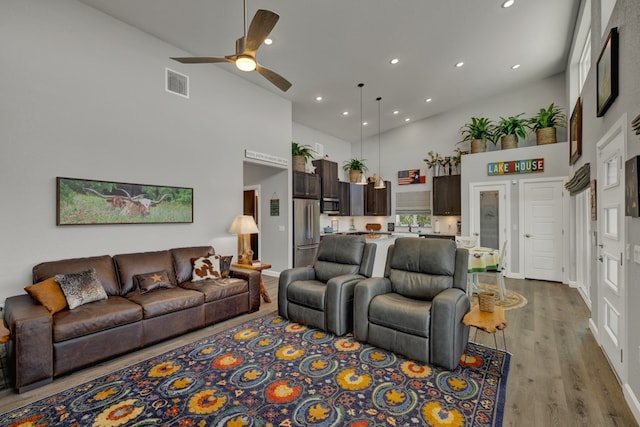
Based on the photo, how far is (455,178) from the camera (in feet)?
23.7

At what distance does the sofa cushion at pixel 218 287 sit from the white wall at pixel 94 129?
35.7 inches

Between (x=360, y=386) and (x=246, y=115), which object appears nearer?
(x=360, y=386)

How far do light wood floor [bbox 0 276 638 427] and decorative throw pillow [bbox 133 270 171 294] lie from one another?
2.15 feet

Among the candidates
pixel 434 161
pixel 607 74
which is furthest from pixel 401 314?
pixel 434 161

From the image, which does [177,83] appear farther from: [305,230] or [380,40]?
[305,230]

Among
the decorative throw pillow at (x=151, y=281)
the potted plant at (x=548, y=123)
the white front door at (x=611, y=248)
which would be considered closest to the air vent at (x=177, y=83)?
the decorative throw pillow at (x=151, y=281)

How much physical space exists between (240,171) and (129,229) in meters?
2.01

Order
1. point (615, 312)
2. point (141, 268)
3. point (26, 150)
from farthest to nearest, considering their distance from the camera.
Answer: point (141, 268) < point (26, 150) < point (615, 312)

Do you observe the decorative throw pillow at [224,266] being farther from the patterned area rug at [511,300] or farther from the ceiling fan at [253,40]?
the patterned area rug at [511,300]

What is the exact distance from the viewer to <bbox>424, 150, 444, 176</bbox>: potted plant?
7641 mm

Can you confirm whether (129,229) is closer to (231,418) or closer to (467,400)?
(231,418)

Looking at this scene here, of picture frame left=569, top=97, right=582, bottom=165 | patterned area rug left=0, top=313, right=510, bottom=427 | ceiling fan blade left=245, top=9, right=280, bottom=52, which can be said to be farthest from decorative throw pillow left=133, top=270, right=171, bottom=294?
picture frame left=569, top=97, right=582, bottom=165

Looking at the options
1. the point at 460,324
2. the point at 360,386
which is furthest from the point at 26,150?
the point at 460,324

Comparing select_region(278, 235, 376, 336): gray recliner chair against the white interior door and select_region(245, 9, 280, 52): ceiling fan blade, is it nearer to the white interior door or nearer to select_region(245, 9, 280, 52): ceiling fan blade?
select_region(245, 9, 280, 52): ceiling fan blade
